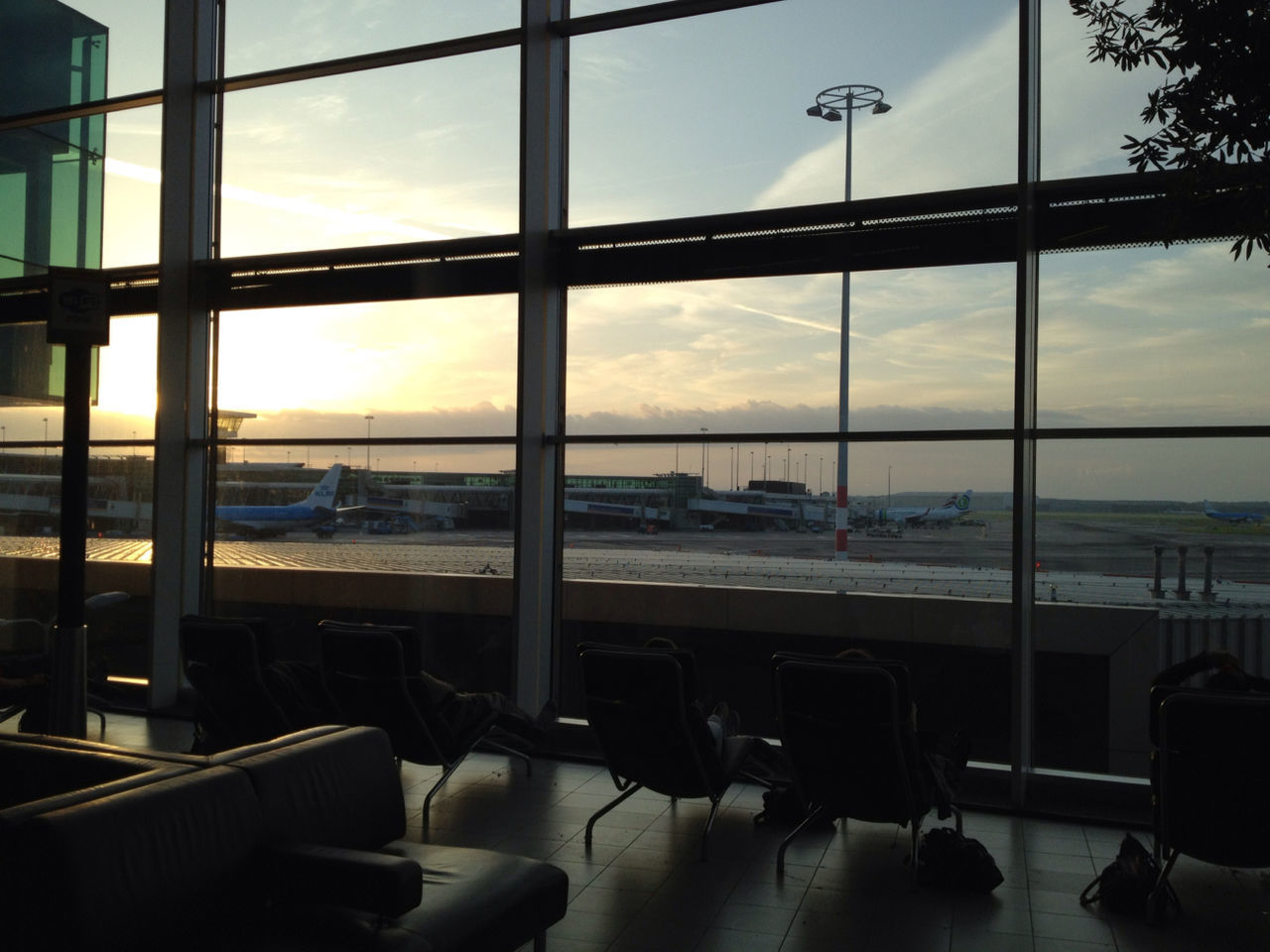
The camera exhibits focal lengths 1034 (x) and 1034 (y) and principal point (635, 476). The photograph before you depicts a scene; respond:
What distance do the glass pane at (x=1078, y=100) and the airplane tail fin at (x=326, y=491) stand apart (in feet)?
17.6

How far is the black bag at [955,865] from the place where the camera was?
166 inches

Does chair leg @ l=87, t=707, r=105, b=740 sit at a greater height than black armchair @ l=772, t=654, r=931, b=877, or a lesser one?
lesser

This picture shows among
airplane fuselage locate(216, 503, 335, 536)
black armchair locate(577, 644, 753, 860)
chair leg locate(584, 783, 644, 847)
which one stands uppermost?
airplane fuselage locate(216, 503, 335, 536)

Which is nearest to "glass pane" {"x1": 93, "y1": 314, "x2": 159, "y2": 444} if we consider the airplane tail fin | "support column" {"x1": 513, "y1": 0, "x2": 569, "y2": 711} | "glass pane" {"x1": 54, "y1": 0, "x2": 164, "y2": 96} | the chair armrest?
the airplane tail fin

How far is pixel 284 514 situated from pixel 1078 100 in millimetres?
6231

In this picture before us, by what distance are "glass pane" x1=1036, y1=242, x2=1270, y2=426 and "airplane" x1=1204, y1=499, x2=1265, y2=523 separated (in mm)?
457

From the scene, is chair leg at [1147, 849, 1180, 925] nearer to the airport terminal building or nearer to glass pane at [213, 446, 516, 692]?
the airport terminal building

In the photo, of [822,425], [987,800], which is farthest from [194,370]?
[987,800]

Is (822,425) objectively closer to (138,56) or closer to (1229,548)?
(1229,548)

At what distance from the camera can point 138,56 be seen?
8.27 m

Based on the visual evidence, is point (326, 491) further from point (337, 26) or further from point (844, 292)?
point (844, 292)

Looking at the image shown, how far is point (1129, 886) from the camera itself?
3961 mm

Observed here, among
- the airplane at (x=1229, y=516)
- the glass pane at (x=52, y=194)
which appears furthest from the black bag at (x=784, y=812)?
the glass pane at (x=52, y=194)

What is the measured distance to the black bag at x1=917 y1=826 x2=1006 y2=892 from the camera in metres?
4.21
